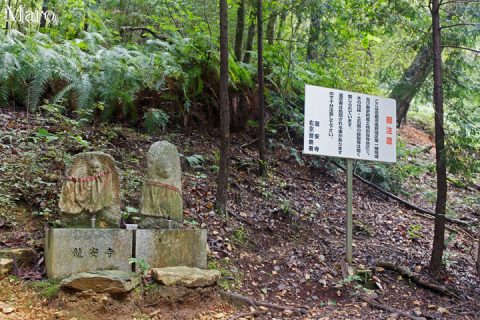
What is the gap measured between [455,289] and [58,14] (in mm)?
11240

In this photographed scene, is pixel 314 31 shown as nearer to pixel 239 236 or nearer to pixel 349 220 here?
pixel 349 220

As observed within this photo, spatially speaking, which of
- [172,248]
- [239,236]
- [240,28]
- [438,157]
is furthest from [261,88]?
[172,248]

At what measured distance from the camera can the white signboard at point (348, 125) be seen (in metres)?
5.76

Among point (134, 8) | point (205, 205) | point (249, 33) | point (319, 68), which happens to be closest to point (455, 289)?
point (205, 205)

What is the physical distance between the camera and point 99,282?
Answer: 13.0ft

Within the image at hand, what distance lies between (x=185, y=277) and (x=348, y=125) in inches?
126

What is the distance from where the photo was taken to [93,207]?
14.7 feet

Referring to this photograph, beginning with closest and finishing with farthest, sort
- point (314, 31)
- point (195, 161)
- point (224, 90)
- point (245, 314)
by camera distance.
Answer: point (245, 314), point (224, 90), point (195, 161), point (314, 31)

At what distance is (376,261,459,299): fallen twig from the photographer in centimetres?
564

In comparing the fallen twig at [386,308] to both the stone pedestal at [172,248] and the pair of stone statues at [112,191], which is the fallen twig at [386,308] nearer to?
the stone pedestal at [172,248]

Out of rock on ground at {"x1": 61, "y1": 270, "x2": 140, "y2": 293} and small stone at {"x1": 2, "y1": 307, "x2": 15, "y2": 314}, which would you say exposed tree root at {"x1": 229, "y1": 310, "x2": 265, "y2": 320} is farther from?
small stone at {"x1": 2, "y1": 307, "x2": 15, "y2": 314}

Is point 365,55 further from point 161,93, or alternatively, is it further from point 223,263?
point 223,263

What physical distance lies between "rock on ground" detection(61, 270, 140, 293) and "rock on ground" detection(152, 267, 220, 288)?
14.0 inches

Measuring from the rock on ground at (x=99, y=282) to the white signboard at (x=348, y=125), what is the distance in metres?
2.84
